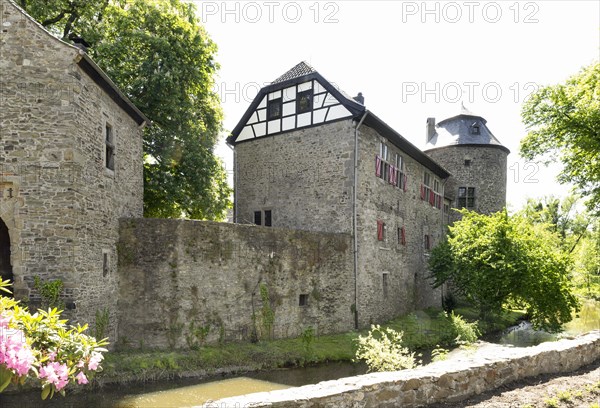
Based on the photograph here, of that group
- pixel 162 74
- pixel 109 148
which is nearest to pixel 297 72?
pixel 162 74

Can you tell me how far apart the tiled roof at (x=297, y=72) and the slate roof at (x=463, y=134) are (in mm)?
14748

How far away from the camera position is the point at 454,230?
65.1 ft

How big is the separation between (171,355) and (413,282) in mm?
13540

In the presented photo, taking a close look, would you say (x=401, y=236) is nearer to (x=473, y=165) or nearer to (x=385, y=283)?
(x=385, y=283)

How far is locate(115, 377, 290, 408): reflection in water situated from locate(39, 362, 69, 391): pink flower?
5.82 meters

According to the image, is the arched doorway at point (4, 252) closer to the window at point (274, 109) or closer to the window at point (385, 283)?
the window at point (274, 109)

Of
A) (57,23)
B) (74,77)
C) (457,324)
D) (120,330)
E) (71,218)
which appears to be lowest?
(457,324)

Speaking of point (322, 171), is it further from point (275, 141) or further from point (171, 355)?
point (171, 355)

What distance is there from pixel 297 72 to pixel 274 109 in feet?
5.89

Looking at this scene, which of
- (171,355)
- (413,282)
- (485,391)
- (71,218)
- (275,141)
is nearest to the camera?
(485,391)

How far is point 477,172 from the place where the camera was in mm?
29062

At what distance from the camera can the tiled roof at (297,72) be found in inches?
702

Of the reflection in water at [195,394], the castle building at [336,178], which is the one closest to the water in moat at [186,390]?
the reflection in water at [195,394]

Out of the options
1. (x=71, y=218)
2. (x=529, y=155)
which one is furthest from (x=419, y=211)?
(x=71, y=218)
